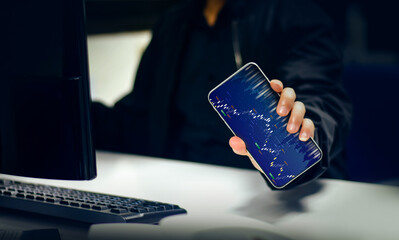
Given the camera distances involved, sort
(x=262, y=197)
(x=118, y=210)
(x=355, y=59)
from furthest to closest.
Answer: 1. (x=355, y=59)
2. (x=262, y=197)
3. (x=118, y=210)

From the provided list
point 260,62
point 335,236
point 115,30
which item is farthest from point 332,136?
point 115,30

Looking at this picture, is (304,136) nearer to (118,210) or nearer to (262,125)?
(262,125)

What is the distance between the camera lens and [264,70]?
104cm

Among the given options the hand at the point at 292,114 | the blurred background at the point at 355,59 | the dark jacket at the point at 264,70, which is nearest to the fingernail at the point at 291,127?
the hand at the point at 292,114

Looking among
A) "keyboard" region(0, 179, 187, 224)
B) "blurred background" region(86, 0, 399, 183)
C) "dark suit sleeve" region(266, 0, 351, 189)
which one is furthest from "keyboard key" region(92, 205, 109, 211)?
"blurred background" region(86, 0, 399, 183)

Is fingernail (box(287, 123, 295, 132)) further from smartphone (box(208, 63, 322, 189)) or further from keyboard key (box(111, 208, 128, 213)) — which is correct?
keyboard key (box(111, 208, 128, 213))

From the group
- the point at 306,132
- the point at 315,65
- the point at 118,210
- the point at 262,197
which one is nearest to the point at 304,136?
the point at 306,132

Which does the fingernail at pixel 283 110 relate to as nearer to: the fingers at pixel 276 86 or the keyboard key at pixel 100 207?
the fingers at pixel 276 86

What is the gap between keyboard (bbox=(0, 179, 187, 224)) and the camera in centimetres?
59

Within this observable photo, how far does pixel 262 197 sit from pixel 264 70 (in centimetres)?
39

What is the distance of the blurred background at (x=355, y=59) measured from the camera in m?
1.08

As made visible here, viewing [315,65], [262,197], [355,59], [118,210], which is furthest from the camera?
[355,59]

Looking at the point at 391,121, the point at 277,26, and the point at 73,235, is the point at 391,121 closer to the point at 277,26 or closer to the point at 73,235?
the point at 277,26

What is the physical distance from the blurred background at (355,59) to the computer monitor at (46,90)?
2.35ft
